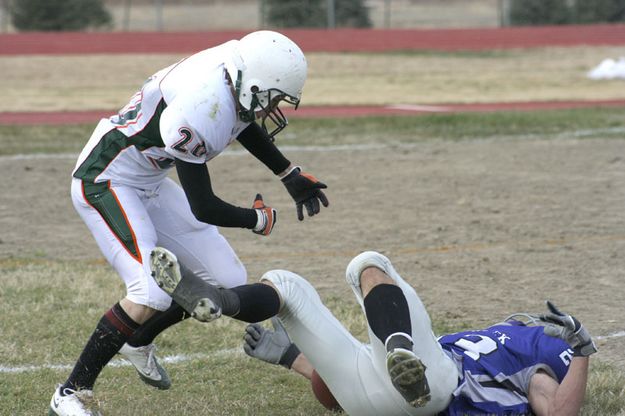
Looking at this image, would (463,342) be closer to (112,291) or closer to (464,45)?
(112,291)

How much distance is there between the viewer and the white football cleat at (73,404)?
4531 mm

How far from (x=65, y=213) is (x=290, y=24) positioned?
58.6ft

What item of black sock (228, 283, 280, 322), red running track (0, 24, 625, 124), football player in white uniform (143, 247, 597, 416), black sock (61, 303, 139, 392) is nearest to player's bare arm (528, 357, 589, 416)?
football player in white uniform (143, 247, 597, 416)

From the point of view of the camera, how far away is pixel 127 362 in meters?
5.55

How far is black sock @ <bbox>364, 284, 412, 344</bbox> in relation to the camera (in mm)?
4168

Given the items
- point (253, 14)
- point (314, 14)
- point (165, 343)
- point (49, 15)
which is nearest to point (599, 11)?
point (314, 14)

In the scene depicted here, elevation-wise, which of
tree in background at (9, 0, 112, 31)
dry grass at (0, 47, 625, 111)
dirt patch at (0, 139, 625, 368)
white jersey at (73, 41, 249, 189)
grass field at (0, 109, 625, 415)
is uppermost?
white jersey at (73, 41, 249, 189)

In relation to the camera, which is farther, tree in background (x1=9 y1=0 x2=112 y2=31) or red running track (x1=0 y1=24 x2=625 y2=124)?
tree in background (x1=9 y1=0 x2=112 y2=31)

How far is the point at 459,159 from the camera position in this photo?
36.4 feet

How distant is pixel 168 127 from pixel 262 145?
82 centimetres

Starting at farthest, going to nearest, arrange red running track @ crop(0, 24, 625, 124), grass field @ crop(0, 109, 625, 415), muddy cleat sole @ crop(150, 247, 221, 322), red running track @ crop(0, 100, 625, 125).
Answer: red running track @ crop(0, 24, 625, 124), red running track @ crop(0, 100, 625, 125), grass field @ crop(0, 109, 625, 415), muddy cleat sole @ crop(150, 247, 221, 322)

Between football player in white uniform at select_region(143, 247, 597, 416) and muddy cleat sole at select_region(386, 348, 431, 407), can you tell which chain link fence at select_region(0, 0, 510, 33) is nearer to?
football player in white uniform at select_region(143, 247, 597, 416)

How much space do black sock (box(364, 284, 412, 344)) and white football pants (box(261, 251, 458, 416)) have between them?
0.08m

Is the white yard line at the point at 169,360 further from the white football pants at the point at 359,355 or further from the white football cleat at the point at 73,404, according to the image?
the white football pants at the point at 359,355
